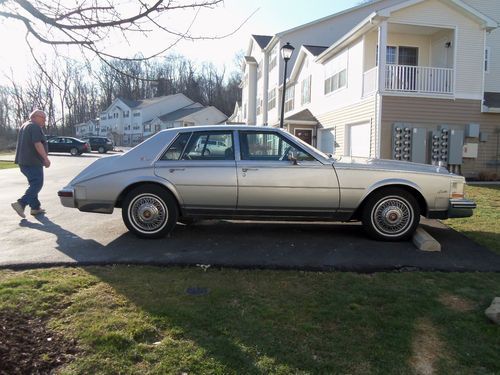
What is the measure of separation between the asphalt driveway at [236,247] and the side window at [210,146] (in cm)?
114

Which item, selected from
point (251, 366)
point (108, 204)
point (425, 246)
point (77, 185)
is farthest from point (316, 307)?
point (77, 185)

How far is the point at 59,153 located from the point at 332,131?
27540 millimetres

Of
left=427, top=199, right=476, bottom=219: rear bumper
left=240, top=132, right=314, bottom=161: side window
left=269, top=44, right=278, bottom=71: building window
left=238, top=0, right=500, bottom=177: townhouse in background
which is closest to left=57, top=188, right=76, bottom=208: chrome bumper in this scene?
left=240, top=132, right=314, bottom=161: side window

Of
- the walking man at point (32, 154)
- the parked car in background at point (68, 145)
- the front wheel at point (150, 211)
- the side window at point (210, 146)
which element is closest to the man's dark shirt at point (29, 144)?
the walking man at point (32, 154)

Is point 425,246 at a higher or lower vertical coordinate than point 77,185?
lower

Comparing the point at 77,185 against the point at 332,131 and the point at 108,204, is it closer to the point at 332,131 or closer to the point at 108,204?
the point at 108,204

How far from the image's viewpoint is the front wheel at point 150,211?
6.05 m

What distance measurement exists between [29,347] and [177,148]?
11.7ft

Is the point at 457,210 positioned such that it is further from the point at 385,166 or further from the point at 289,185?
the point at 289,185

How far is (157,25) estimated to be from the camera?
3465 mm

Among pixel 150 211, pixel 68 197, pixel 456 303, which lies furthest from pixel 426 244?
pixel 68 197

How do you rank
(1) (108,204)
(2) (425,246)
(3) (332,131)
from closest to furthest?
(2) (425,246) → (1) (108,204) → (3) (332,131)

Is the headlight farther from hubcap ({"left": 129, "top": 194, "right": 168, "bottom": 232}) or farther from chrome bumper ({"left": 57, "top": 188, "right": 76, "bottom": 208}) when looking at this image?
chrome bumper ({"left": 57, "top": 188, "right": 76, "bottom": 208})

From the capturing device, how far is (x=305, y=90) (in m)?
25.8
